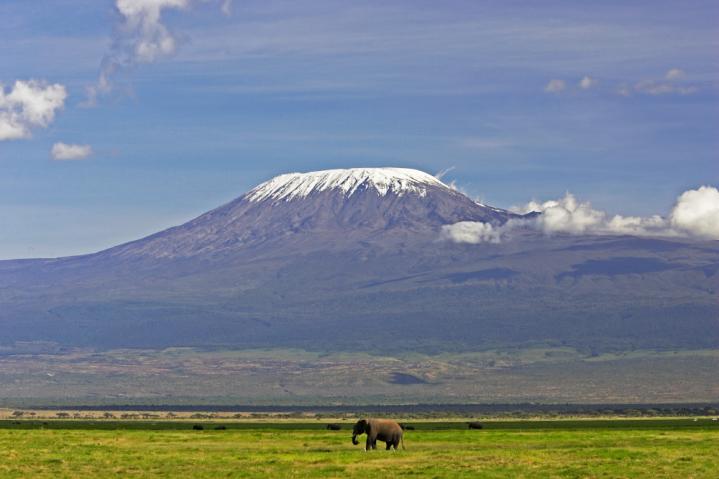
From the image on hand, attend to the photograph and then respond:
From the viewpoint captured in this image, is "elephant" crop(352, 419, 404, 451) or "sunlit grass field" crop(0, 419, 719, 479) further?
"elephant" crop(352, 419, 404, 451)

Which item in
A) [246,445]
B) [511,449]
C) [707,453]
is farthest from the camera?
[246,445]

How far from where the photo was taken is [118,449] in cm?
5862

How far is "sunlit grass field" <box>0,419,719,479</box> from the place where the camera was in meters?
47.1

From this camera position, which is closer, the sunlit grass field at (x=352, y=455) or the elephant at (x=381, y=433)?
the sunlit grass field at (x=352, y=455)

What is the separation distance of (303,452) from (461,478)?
1346 cm

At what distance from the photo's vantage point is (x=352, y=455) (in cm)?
5494

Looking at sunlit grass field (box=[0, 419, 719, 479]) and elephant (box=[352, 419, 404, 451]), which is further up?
elephant (box=[352, 419, 404, 451])

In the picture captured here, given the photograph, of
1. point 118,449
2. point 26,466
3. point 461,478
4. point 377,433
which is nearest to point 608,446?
point 377,433

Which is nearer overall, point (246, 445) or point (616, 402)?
point (246, 445)

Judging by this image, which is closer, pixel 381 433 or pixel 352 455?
pixel 352 455

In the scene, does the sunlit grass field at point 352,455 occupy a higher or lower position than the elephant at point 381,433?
lower

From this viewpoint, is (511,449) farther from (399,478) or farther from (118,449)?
(118,449)

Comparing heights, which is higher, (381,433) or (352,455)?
(381,433)

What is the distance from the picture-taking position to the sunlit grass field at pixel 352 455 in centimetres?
4706
